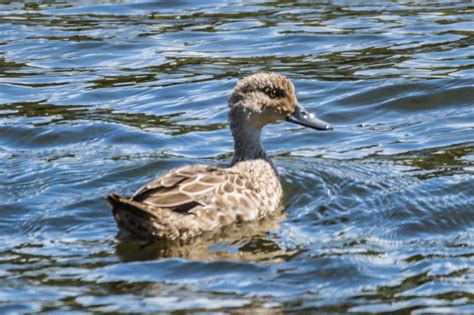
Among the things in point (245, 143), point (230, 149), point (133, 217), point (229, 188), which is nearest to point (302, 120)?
point (245, 143)

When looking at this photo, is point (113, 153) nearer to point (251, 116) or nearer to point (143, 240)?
point (251, 116)

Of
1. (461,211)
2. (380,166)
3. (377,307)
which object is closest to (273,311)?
(377,307)

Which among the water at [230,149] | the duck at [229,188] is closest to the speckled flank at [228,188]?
the duck at [229,188]

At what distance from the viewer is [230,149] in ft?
44.8

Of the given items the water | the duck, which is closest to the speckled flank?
the duck

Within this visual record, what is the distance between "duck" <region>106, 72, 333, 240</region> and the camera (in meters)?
10.6

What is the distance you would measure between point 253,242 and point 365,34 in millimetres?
7245

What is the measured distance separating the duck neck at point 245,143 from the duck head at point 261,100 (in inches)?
1.5

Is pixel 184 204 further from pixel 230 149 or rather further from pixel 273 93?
pixel 230 149

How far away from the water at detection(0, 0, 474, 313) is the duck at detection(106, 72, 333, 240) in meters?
0.16

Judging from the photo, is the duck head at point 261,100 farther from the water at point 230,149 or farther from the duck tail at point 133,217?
the duck tail at point 133,217

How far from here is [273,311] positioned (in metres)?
8.95

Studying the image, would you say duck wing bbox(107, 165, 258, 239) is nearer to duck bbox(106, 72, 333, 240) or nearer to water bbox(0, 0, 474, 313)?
duck bbox(106, 72, 333, 240)

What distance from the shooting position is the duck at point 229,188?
418 inches
